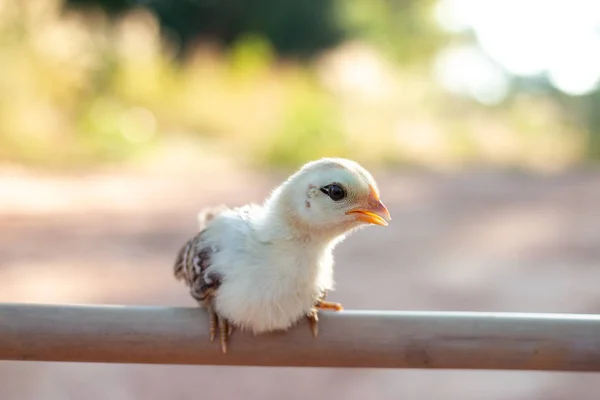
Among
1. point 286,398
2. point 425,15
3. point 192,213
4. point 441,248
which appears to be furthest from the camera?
point 425,15

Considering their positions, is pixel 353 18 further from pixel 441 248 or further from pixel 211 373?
pixel 211 373

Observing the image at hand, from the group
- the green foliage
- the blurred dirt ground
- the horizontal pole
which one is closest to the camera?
the horizontal pole

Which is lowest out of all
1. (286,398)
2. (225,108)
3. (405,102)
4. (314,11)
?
(286,398)

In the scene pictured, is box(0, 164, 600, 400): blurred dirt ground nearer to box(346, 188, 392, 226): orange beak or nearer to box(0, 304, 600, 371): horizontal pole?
box(0, 304, 600, 371): horizontal pole

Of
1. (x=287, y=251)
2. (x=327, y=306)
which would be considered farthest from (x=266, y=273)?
(x=327, y=306)

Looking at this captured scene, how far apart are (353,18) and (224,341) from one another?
10.2 meters

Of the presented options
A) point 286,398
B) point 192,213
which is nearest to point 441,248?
point 192,213

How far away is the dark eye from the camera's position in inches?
44.3

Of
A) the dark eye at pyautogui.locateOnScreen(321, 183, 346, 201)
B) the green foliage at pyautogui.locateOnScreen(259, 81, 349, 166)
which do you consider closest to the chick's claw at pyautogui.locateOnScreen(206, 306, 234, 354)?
the dark eye at pyautogui.locateOnScreen(321, 183, 346, 201)

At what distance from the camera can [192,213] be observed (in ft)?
14.6

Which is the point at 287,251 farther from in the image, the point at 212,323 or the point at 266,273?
the point at 212,323

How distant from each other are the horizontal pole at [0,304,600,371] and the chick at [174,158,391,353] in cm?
4

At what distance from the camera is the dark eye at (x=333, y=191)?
1124mm

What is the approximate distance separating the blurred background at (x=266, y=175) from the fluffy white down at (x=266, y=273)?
134 cm
